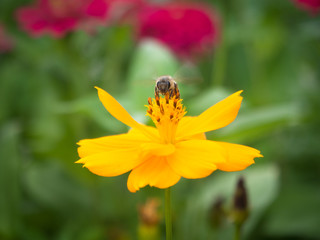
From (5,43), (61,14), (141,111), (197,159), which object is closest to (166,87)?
(197,159)

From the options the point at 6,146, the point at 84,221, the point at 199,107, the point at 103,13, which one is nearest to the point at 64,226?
the point at 84,221

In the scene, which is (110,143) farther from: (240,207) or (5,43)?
(5,43)

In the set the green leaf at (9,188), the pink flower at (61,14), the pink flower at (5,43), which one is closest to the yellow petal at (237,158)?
the green leaf at (9,188)

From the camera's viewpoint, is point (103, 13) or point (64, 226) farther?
point (103, 13)

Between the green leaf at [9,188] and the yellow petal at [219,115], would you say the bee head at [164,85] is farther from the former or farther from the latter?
the green leaf at [9,188]

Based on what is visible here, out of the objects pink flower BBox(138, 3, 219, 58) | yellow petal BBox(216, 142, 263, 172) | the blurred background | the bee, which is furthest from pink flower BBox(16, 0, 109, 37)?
yellow petal BBox(216, 142, 263, 172)

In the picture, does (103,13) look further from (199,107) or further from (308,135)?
(308,135)
